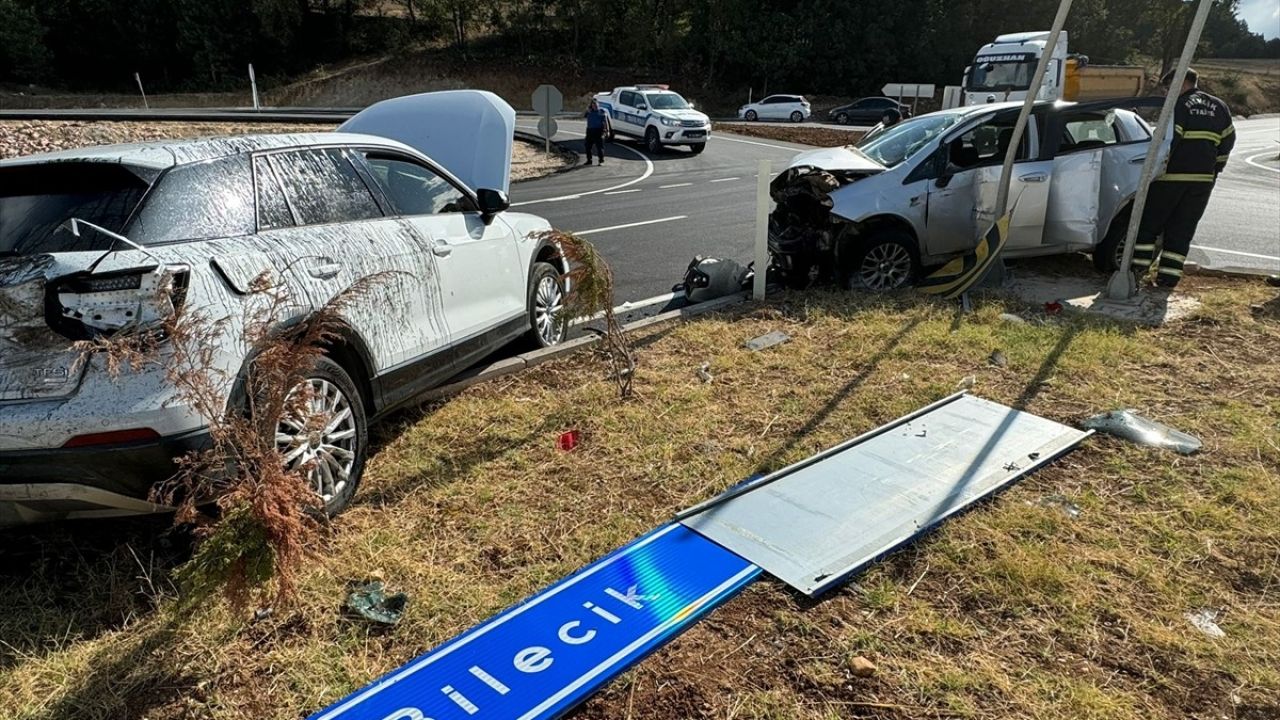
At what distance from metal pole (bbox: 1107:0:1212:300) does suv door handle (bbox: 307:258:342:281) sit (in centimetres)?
621

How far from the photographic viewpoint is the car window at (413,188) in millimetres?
4141

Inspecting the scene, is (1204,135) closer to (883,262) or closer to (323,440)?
(883,262)

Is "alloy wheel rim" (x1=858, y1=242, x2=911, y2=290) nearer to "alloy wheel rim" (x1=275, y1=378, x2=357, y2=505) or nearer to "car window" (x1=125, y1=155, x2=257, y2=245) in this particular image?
"alloy wheel rim" (x1=275, y1=378, x2=357, y2=505)

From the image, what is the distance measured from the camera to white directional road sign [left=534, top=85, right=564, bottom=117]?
712 inches

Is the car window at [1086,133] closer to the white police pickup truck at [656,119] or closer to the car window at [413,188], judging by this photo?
the car window at [413,188]

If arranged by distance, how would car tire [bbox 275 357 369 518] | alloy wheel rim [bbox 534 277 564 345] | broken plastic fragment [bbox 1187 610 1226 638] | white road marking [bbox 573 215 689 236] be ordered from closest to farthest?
broken plastic fragment [bbox 1187 610 1226 638]
car tire [bbox 275 357 369 518]
alloy wheel rim [bbox 534 277 564 345]
white road marking [bbox 573 215 689 236]

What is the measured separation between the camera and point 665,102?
2292 cm

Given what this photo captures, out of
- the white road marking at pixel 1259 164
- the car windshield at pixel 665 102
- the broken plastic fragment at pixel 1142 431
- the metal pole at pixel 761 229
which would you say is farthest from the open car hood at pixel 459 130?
the white road marking at pixel 1259 164

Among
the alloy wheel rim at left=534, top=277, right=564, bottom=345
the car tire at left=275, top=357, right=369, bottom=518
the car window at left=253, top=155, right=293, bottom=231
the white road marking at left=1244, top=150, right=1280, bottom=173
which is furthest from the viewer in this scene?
the white road marking at left=1244, top=150, right=1280, bottom=173

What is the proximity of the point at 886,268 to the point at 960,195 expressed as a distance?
951mm

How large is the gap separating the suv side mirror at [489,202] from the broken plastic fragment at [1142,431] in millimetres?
3682

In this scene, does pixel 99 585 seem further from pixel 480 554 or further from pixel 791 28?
pixel 791 28

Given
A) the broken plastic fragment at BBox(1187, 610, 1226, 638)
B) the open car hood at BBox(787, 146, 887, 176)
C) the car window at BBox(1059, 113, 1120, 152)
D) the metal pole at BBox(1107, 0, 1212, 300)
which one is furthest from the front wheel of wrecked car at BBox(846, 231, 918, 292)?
the broken plastic fragment at BBox(1187, 610, 1226, 638)

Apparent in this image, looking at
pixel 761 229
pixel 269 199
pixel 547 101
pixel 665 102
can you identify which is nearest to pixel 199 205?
pixel 269 199
